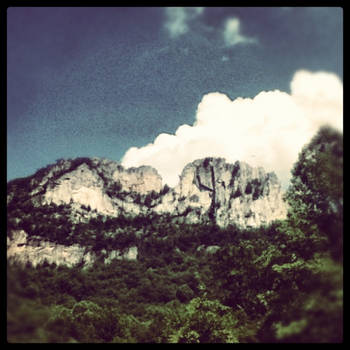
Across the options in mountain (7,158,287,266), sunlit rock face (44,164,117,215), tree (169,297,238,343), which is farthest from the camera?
sunlit rock face (44,164,117,215)

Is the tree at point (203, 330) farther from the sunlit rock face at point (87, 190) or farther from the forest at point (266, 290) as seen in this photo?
the sunlit rock face at point (87, 190)

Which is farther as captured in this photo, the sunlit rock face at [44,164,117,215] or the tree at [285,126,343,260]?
the sunlit rock face at [44,164,117,215]

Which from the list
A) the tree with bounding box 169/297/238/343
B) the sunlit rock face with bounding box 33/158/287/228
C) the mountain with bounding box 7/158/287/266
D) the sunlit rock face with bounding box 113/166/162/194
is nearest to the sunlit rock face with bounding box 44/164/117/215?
the mountain with bounding box 7/158/287/266

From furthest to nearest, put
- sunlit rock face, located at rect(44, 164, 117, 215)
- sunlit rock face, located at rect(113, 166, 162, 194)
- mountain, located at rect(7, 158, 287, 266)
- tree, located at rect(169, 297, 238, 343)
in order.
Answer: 1. sunlit rock face, located at rect(113, 166, 162, 194)
2. sunlit rock face, located at rect(44, 164, 117, 215)
3. mountain, located at rect(7, 158, 287, 266)
4. tree, located at rect(169, 297, 238, 343)

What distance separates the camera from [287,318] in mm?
6902

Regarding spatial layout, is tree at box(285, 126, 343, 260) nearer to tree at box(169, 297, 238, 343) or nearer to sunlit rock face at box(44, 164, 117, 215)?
tree at box(169, 297, 238, 343)

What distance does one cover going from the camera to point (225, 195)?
12938cm

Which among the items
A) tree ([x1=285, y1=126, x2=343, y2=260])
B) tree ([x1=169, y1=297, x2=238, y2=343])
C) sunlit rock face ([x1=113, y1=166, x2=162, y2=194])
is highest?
sunlit rock face ([x1=113, y1=166, x2=162, y2=194])

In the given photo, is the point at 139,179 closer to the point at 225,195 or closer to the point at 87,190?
the point at 87,190

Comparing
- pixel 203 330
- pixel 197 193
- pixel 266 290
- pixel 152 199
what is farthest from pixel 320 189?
pixel 197 193

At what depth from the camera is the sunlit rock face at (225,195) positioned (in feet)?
398

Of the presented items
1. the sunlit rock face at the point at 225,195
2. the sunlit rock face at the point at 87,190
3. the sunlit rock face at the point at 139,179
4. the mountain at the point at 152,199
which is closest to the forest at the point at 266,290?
the mountain at the point at 152,199

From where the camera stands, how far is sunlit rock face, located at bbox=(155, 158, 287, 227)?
4774 inches
